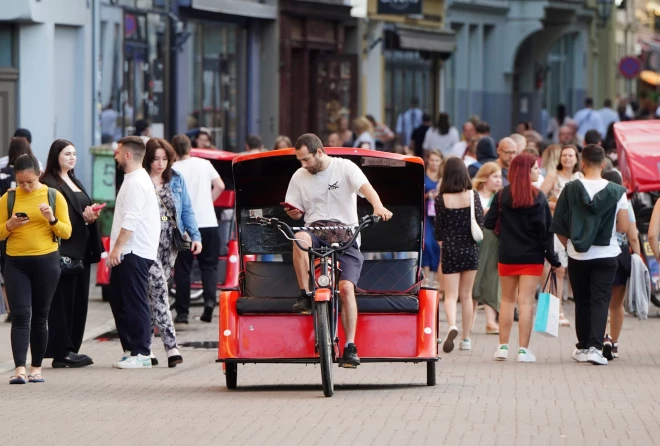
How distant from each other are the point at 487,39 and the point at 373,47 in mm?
8417

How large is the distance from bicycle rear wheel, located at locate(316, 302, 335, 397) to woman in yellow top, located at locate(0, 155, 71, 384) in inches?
86.5

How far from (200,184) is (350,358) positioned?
5.69 m

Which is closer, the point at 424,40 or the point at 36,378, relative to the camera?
the point at 36,378

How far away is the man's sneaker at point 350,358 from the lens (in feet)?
39.0

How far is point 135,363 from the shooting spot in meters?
13.9

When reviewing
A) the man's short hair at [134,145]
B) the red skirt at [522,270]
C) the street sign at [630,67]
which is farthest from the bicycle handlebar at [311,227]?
the street sign at [630,67]

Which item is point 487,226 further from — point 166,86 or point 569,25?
point 569,25

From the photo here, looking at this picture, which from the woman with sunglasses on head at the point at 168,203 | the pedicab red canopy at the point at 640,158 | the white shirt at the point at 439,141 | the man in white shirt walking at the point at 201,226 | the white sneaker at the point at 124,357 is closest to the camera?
the white sneaker at the point at 124,357

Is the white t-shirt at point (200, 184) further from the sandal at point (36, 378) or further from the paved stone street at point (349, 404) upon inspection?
the sandal at point (36, 378)

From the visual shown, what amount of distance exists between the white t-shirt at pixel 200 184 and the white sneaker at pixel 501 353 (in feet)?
13.0

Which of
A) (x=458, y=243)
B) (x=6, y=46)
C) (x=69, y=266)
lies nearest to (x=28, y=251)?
(x=69, y=266)

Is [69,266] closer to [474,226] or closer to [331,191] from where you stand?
[331,191]

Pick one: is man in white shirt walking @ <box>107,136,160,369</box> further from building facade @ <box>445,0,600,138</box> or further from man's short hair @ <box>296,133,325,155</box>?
building facade @ <box>445,0,600,138</box>

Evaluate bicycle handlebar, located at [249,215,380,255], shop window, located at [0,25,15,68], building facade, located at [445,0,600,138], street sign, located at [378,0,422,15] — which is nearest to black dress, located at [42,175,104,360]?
bicycle handlebar, located at [249,215,380,255]
